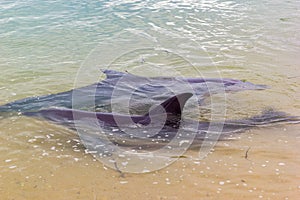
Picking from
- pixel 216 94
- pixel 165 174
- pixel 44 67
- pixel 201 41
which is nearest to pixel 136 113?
pixel 216 94

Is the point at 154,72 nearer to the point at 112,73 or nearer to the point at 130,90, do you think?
the point at 112,73

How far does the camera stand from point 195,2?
12.6 m

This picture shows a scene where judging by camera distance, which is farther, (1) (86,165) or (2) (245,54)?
(2) (245,54)

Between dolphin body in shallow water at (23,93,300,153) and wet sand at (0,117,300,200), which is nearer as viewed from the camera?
wet sand at (0,117,300,200)

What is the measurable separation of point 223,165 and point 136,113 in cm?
191

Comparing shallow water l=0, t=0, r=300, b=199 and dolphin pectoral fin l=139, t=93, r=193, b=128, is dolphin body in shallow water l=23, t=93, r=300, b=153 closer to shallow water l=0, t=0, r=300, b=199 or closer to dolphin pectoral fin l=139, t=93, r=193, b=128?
dolphin pectoral fin l=139, t=93, r=193, b=128

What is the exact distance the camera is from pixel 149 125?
489 centimetres

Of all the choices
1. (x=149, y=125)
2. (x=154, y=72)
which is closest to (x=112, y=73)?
(x=154, y=72)

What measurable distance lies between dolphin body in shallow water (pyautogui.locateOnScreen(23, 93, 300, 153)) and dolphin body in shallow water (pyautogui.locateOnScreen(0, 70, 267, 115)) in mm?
413

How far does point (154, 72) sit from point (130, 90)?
108 centimetres

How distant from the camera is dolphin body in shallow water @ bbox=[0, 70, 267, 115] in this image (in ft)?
18.8

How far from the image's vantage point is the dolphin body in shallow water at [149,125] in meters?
4.55

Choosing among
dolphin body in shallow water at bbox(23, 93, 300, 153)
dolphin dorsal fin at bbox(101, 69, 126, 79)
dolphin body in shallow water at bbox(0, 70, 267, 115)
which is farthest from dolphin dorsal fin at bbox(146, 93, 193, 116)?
dolphin dorsal fin at bbox(101, 69, 126, 79)

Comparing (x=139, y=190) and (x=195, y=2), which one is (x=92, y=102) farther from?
(x=195, y=2)
